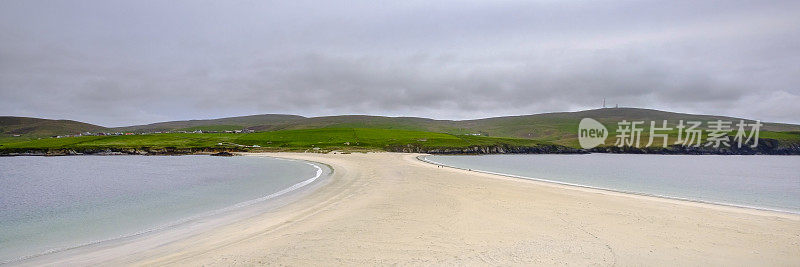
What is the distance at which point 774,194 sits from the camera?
23578mm

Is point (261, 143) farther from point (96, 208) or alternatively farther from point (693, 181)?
point (693, 181)

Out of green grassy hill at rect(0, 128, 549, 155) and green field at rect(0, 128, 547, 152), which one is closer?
green grassy hill at rect(0, 128, 549, 155)

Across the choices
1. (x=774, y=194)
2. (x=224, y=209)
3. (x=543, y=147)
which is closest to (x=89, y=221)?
(x=224, y=209)

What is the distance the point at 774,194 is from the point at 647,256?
75.7 feet

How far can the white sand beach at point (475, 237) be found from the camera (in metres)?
8.46

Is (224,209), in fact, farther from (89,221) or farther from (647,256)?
(647,256)

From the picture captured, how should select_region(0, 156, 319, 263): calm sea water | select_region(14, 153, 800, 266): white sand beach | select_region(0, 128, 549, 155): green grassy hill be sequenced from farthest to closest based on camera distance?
1. select_region(0, 128, 549, 155): green grassy hill
2. select_region(0, 156, 319, 263): calm sea water
3. select_region(14, 153, 800, 266): white sand beach

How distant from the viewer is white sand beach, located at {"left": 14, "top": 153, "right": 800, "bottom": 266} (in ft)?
27.8

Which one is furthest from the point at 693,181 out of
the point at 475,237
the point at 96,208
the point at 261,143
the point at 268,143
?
the point at 261,143

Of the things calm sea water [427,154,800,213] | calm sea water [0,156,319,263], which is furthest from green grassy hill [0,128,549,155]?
calm sea water [0,156,319,263]

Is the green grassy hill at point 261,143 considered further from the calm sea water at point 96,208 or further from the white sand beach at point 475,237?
the white sand beach at point 475,237

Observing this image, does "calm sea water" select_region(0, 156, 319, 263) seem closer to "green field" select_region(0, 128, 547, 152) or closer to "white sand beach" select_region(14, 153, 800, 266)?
"white sand beach" select_region(14, 153, 800, 266)

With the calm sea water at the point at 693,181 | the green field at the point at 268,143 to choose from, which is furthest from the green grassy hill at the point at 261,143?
the calm sea water at the point at 693,181

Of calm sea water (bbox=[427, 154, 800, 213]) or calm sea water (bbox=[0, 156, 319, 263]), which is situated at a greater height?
calm sea water (bbox=[427, 154, 800, 213])
